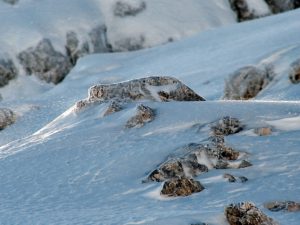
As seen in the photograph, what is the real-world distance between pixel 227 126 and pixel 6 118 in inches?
730

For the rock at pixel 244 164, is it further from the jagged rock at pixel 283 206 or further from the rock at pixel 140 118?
the rock at pixel 140 118

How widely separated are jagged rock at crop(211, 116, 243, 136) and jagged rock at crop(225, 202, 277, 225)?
6.71 m

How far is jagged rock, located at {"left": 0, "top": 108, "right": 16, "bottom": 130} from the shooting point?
3430 centimetres

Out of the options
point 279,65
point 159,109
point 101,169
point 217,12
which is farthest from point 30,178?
point 217,12

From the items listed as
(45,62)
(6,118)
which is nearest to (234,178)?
(6,118)

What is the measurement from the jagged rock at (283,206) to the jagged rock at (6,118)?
2345cm

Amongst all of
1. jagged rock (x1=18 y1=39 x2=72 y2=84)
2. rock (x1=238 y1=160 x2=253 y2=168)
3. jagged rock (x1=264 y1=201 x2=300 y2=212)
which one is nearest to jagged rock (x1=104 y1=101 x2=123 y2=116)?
rock (x1=238 y1=160 x2=253 y2=168)

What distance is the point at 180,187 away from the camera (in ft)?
44.8

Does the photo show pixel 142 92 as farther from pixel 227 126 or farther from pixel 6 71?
pixel 6 71

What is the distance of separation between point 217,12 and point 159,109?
3608 cm

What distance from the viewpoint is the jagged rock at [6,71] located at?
46375mm

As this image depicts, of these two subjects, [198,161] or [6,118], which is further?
[6,118]

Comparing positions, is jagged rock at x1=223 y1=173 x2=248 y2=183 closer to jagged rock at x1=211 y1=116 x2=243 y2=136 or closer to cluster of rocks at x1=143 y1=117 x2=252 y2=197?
cluster of rocks at x1=143 y1=117 x2=252 y2=197

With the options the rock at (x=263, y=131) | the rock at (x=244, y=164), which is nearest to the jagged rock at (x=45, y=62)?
the rock at (x=263, y=131)
